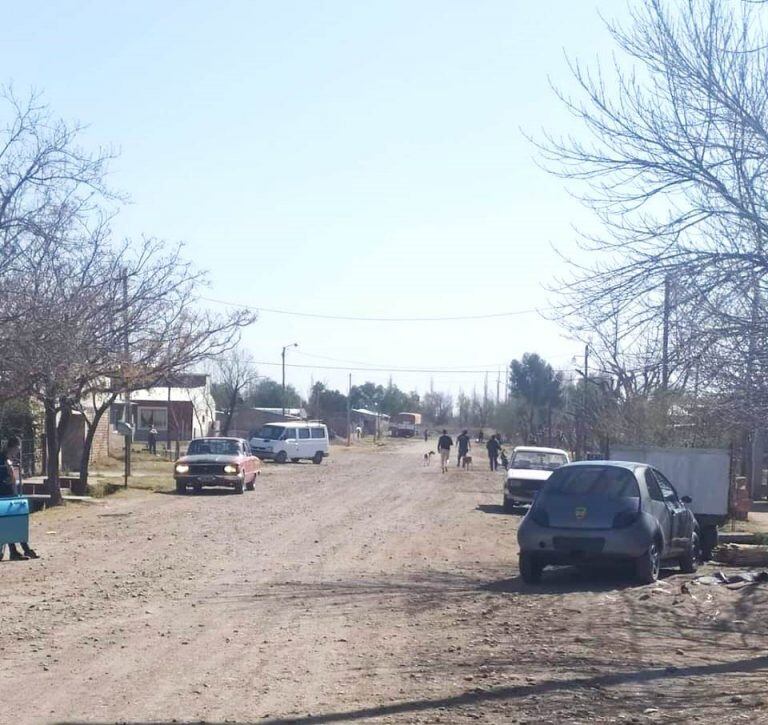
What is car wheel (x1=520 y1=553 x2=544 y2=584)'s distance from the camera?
47.2 ft

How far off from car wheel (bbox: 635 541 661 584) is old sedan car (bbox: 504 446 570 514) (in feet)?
40.2

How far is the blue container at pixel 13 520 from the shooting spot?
16.0 meters

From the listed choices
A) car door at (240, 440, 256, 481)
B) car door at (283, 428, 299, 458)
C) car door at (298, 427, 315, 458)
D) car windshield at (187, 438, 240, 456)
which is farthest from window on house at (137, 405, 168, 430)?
car windshield at (187, 438, 240, 456)

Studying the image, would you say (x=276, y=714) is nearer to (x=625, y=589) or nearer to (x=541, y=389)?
(x=625, y=589)

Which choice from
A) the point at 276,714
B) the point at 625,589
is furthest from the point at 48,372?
the point at 276,714

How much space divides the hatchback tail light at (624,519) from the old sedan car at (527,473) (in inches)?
492

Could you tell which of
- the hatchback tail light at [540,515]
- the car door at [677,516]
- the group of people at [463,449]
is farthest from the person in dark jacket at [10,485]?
the group of people at [463,449]

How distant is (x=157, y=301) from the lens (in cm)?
2588

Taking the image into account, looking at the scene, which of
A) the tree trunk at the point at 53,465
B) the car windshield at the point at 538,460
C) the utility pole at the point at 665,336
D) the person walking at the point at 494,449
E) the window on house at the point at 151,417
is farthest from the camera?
the window on house at the point at 151,417

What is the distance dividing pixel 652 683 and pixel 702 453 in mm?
13285

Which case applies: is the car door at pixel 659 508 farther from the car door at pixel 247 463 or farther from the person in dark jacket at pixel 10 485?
the car door at pixel 247 463

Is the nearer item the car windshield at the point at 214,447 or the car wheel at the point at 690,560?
the car wheel at the point at 690,560

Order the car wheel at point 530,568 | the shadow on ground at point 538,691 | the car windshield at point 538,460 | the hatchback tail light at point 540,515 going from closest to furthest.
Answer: the shadow on ground at point 538,691 → the hatchback tail light at point 540,515 → the car wheel at point 530,568 → the car windshield at point 538,460

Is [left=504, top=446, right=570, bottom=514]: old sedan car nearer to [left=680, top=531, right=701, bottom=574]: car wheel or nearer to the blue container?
[left=680, top=531, right=701, bottom=574]: car wheel
